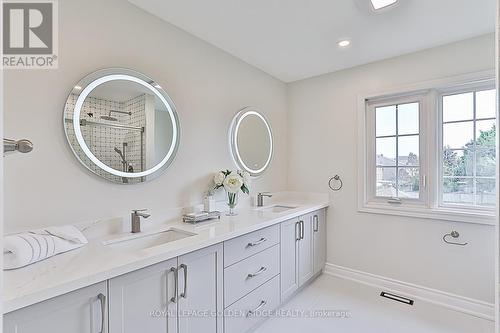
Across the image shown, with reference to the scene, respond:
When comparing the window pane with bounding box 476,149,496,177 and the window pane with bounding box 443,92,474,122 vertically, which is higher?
the window pane with bounding box 443,92,474,122

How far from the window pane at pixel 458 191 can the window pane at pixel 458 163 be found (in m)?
0.06

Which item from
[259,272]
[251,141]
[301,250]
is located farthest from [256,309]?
[251,141]

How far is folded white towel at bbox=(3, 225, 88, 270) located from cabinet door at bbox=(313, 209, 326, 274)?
2107 millimetres

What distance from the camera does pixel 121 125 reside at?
5.31 ft

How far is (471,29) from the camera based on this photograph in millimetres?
1950

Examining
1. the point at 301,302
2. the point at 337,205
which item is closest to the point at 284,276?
the point at 301,302

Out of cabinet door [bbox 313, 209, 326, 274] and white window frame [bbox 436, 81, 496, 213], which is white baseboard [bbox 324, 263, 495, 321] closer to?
cabinet door [bbox 313, 209, 326, 274]

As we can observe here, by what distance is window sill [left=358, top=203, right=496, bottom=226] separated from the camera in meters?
2.03

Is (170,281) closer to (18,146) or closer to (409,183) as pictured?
(18,146)

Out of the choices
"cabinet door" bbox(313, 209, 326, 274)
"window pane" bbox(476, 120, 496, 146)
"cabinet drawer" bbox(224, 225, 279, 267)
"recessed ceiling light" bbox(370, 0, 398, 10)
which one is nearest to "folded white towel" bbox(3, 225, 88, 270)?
"cabinet drawer" bbox(224, 225, 279, 267)

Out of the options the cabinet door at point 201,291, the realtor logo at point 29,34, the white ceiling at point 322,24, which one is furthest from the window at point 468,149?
the realtor logo at point 29,34

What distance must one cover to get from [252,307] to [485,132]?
95.2 inches

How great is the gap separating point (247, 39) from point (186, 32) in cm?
51

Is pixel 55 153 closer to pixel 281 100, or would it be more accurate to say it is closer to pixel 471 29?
pixel 281 100
